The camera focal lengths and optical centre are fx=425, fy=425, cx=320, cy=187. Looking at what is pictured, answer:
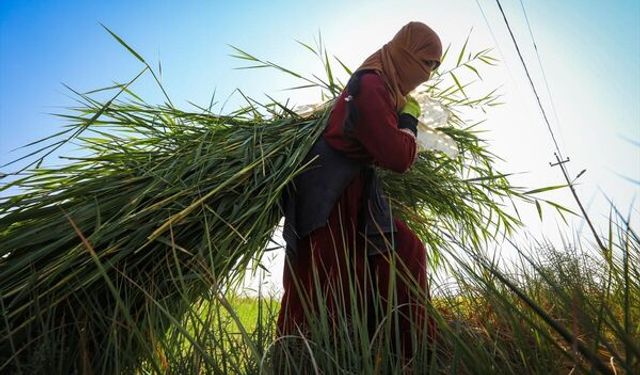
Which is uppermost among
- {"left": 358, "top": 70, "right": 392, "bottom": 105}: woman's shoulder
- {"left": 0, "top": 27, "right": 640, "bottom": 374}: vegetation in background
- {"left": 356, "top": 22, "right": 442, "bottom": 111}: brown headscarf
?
{"left": 356, "top": 22, "right": 442, "bottom": 111}: brown headscarf

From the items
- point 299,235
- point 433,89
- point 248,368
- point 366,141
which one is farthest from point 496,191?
point 248,368

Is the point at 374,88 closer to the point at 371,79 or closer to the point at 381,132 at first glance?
the point at 371,79

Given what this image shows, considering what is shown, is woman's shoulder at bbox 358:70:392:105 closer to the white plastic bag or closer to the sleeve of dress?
the sleeve of dress

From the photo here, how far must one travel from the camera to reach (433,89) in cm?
217

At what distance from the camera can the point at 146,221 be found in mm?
1213

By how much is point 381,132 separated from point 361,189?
0.27m

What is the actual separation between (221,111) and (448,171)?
41.5 inches

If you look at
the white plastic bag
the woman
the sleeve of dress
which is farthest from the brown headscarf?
the white plastic bag

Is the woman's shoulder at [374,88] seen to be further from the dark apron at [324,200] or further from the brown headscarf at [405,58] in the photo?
the dark apron at [324,200]

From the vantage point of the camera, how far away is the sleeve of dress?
4.66 ft

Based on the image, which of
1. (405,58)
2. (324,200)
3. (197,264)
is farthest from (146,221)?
(405,58)

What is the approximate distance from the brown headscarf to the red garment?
84mm

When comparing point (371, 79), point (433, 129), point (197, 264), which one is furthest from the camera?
point (433, 129)

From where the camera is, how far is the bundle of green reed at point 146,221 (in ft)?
3.26
